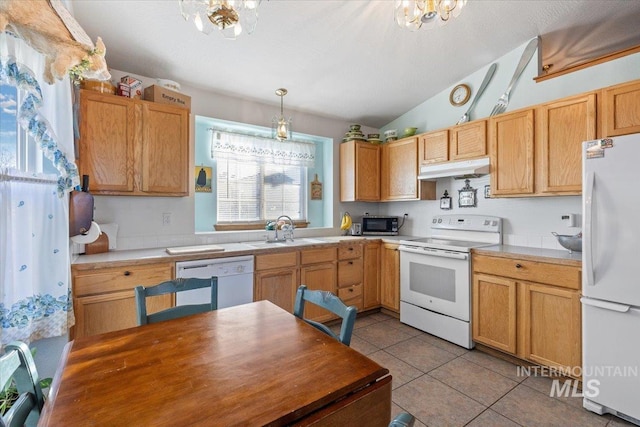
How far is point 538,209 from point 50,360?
Result: 4.01 meters

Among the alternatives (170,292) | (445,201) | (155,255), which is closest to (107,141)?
(155,255)

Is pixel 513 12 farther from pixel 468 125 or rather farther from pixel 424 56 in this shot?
pixel 468 125

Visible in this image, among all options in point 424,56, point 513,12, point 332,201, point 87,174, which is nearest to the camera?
point 87,174

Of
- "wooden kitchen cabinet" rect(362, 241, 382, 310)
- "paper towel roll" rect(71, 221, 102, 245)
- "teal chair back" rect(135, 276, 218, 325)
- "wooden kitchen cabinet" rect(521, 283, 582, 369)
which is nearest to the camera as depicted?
"teal chair back" rect(135, 276, 218, 325)

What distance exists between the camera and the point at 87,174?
2.30m

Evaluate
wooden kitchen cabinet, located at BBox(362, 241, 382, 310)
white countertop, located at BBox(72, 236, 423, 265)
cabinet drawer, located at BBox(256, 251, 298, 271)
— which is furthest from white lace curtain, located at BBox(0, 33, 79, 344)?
wooden kitchen cabinet, located at BBox(362, 241, 382, 310)

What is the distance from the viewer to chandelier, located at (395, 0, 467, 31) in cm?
191

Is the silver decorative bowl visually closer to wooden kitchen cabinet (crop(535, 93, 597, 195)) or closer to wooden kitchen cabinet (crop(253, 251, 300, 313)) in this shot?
wooden kitchen cabinet (crop(535, 93, 597, 195))

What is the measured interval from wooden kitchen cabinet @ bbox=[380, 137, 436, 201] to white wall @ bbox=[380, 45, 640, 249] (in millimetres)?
290

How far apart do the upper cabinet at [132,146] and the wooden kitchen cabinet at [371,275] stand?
2.16 metres

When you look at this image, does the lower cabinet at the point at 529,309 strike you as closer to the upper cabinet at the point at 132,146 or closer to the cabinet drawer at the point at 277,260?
the cabinet drawer at the point at 277,260

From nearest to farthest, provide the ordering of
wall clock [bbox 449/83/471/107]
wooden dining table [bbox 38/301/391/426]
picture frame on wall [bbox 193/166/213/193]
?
wooden dining table [bbox 38/301/391/426], picture frame on wall [bbox 193/166/213/193], wall clock [bbox 449/83/471/107]

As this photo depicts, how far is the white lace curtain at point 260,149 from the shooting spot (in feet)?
11.1

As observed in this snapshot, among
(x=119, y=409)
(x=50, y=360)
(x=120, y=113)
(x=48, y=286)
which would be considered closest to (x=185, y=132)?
(x=120, y=113)
